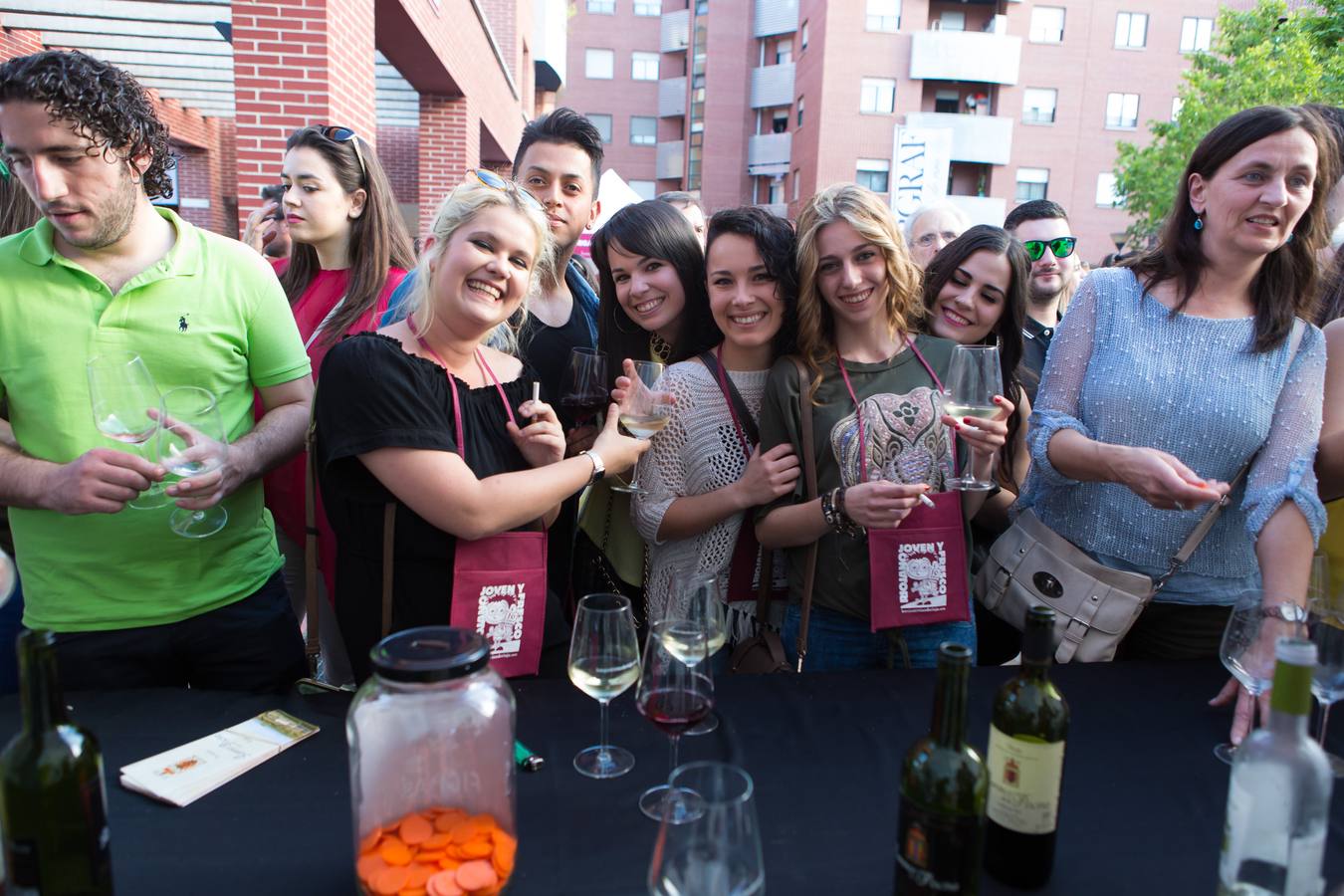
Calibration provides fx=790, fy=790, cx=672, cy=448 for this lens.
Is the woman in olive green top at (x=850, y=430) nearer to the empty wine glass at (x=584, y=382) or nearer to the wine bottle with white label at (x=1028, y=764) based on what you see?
the empty wine glass at (x=584, y=382)

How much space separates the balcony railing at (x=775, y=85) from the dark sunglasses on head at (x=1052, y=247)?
3065cm

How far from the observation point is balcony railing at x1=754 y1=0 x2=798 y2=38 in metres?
31.0

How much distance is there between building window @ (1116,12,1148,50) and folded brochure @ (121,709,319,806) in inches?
1286

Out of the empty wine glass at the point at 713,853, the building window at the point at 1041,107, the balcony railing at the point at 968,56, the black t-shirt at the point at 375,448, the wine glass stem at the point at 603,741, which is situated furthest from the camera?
the building window at the point at 1041,107

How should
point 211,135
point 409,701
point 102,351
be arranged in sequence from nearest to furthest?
point 409,701 → point 102,351 → point 211,135

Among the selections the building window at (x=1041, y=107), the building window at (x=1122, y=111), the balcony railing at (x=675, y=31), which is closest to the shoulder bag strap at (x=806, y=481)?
the building window at (x=1041, y=107)

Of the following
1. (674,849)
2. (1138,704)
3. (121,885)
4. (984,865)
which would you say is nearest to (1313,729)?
(1138,704)

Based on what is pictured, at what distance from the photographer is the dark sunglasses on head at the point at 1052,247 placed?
375cm

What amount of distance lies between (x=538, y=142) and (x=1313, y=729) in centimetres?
294

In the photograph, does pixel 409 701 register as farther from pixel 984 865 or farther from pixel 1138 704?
pixel 1138 704

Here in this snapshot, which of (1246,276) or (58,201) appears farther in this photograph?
(1246,276)

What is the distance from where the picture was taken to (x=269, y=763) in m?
1.40

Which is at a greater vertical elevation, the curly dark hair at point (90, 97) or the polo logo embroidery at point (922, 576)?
the curly dark hair at point (90, 97)

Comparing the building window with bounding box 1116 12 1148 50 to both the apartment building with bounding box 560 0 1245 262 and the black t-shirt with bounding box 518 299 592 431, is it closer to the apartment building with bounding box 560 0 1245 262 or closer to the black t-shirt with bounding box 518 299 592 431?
the apartment building with bounding box 560 0 1245 262
